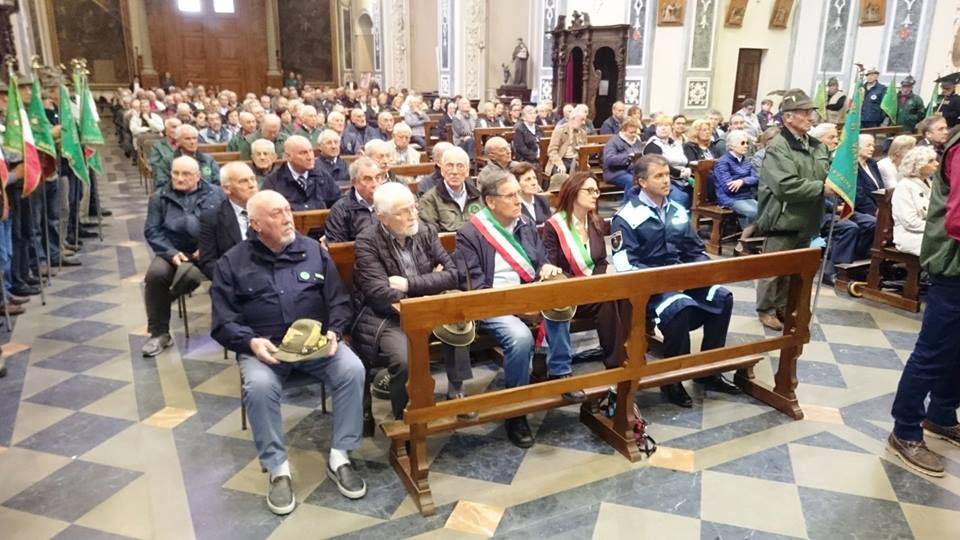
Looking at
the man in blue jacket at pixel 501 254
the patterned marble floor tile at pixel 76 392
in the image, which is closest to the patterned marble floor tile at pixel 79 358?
the patterned marble floor tile at pixel 76 392

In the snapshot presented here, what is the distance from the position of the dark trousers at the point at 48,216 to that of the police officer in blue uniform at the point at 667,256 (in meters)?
4.41

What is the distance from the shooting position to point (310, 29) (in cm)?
2425

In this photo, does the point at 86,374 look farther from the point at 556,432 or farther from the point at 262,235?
the point at 556,432

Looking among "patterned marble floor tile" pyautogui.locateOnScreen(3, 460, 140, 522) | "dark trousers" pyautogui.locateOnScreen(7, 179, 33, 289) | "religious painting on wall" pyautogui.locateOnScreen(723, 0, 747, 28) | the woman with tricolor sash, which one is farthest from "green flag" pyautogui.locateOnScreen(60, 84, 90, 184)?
"religious painting on wall" pyautogui.locateOnScreen(723, 0, 747, 28)

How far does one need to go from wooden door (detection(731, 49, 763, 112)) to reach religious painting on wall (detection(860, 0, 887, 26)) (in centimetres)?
187

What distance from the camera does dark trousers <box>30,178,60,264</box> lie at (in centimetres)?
538

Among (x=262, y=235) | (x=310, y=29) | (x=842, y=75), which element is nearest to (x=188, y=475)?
(x=262, y=235)

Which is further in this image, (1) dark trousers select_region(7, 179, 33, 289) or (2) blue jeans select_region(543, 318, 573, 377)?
(1) dark trousers select_region(7, 179, 33, 289)

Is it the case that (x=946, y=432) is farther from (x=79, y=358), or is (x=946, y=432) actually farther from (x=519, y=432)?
(x=79, y=358)

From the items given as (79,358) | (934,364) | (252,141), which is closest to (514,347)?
(934,364)

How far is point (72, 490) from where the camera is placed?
2.88 meters

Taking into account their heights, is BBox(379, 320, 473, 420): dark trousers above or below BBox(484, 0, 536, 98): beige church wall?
below

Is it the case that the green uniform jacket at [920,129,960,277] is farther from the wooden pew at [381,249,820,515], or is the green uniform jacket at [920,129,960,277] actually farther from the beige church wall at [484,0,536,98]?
the beige church wall at [484,0,536,98]

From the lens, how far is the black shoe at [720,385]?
382cm
